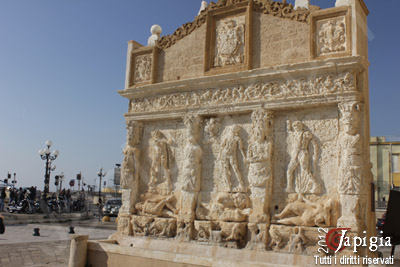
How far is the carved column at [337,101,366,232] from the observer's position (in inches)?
223

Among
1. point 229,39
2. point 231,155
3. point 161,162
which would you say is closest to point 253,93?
point 231,155

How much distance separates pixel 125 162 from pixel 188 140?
1.76 meters

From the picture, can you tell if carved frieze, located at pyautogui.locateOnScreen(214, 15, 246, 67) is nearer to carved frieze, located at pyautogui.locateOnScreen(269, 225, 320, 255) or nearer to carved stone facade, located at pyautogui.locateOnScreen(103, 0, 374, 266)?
carved stone facade, located at pyautogui.locateOnScreen(103, 0, 374, 266)

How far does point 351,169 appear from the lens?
576cm

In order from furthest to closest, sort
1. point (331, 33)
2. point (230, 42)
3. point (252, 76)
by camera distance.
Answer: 1. point (230, 42)
2. point (252, 76)
3. point (331, 33)

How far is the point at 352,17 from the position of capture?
20.6 ft

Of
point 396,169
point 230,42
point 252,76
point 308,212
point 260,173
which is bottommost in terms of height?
point 308,212

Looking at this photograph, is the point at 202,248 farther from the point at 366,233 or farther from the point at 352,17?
the point at 352,17

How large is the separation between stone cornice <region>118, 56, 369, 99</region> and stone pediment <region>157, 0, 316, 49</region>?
3.44 feet

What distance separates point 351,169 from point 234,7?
165 inches

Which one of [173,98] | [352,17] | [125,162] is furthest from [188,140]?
[352,17]

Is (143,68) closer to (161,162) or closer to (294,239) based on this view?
(161,162)

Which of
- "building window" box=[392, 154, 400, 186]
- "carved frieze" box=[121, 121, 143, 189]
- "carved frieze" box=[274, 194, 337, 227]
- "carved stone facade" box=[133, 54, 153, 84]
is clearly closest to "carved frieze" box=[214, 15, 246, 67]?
"carved stone facade" box=[133, 54, 153, 84]

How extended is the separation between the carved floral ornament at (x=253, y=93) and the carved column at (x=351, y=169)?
17.1 inches
